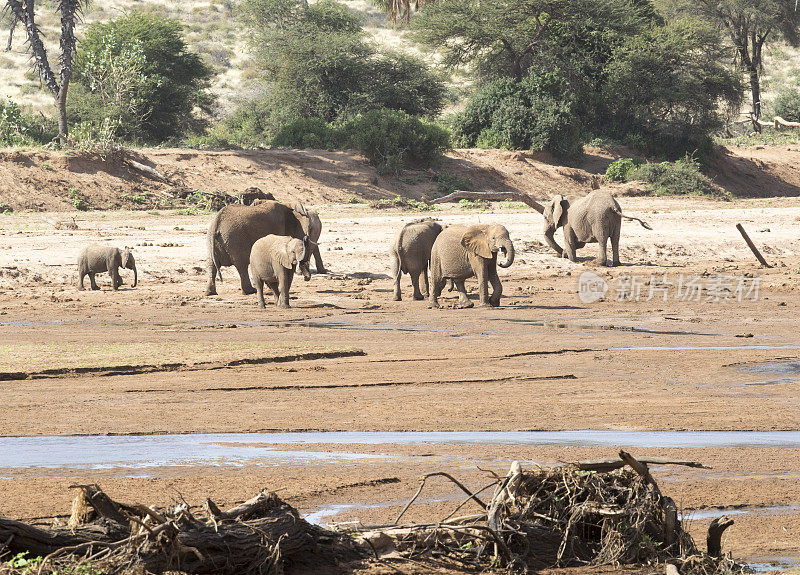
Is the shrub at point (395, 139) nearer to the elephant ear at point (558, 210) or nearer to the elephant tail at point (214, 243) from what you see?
the elephant ear at point (558, 210)

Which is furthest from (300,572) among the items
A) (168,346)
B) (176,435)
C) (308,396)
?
(168,346)

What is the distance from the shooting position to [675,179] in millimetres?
35656

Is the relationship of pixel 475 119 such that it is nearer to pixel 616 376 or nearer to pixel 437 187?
pixel 437 187

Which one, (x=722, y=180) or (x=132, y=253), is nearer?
(x=132, y=253)

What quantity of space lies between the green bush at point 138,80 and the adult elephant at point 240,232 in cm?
1605

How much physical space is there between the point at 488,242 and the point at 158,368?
7.09 metres

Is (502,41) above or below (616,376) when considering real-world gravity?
above

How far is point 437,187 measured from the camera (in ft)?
112

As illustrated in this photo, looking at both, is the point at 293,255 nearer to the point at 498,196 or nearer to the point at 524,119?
the point at 498,196

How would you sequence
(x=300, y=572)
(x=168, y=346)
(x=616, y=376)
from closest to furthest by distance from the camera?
(x=300, y=572) < (x=616, y=376) < (x=168, y=346)

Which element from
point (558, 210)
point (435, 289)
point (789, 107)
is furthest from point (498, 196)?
point (789, 107)

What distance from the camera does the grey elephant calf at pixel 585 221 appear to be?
75.0 feet

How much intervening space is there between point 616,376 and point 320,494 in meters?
5.63

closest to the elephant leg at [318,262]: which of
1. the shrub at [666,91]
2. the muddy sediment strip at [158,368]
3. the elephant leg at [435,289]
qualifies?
the elephant leg at [435,289]
